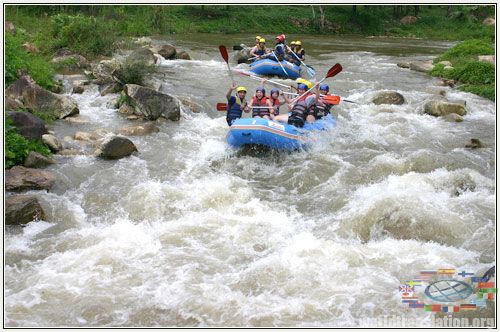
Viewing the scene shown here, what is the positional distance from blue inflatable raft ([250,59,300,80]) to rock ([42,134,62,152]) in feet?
27.9

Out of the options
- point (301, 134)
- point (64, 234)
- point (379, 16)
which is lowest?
point (64, 234)

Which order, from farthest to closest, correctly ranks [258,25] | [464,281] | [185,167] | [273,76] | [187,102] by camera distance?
1. [258,25]
2. [273,76]
3. [187,102]
4. [185,167]
5. [464,281]

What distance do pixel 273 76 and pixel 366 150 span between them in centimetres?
738

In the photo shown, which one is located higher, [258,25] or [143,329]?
[258,25]

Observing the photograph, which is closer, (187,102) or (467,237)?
(467,237)

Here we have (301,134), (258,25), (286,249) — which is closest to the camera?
(286,249)

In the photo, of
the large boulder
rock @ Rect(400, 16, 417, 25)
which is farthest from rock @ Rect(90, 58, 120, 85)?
rock @ Rect(400, 16, 417, 25)

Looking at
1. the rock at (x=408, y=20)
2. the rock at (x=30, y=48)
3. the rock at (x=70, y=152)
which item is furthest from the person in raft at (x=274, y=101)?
the rock at (x=408, y=20)

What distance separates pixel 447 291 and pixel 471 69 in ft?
40.5

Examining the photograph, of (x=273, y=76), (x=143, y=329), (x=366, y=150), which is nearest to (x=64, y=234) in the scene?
(x=143, y=329)

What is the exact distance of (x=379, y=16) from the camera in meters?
35.0

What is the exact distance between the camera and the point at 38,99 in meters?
10.9

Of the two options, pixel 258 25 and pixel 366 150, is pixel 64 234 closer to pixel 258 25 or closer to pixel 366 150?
pixel 366 150

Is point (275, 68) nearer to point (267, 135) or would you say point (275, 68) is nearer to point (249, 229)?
point (267, 135)
